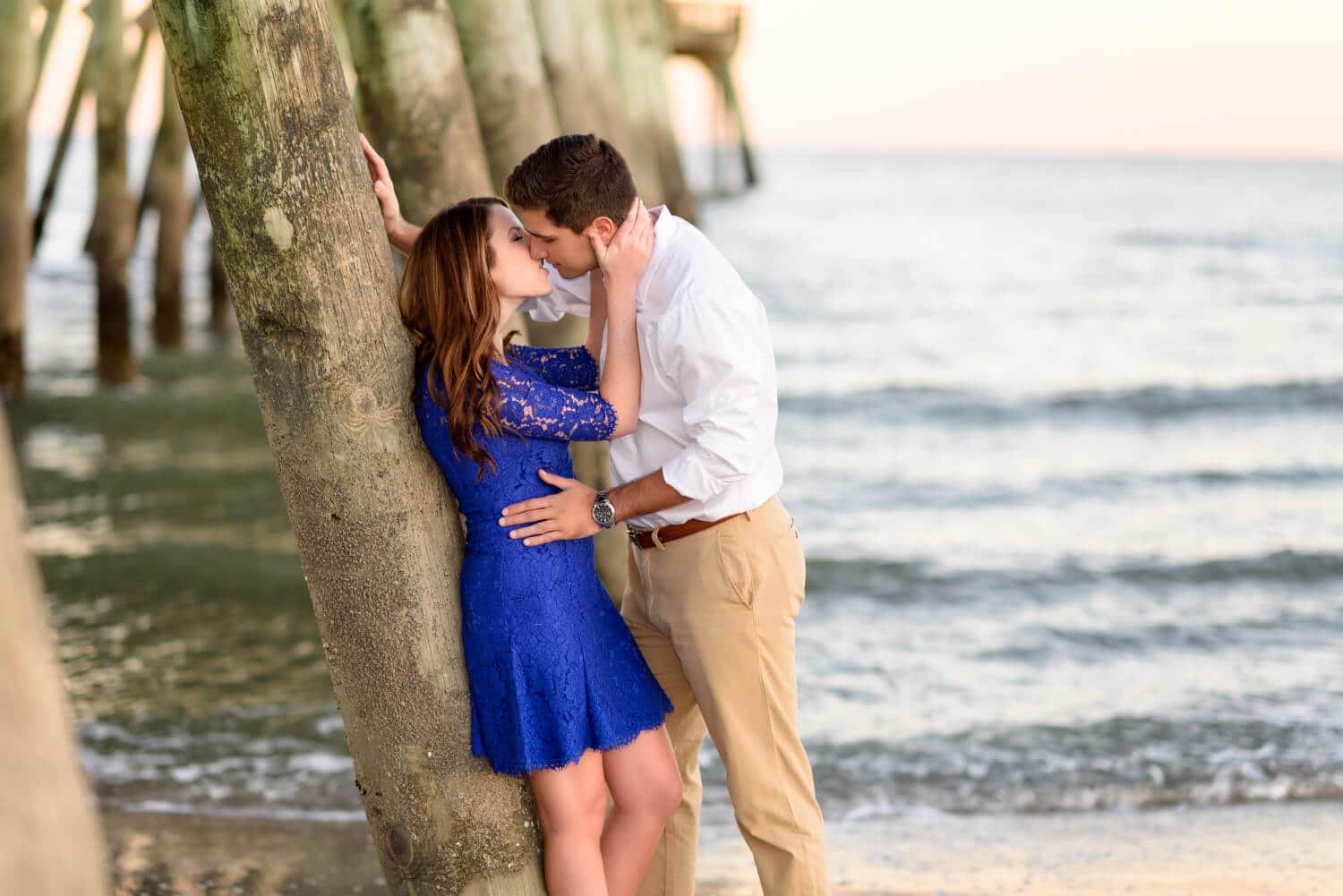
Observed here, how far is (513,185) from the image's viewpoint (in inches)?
113

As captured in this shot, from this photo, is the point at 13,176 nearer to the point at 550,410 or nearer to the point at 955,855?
the point at 955,855

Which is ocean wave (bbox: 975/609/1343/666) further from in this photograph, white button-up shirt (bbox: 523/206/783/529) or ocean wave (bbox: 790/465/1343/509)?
white button-up shirt (bbox: 523/206/783/529)

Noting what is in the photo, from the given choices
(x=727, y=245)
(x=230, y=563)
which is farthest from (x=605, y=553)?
(x=727, y=245)

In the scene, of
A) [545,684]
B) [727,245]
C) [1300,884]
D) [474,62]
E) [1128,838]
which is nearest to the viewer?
[545,684]

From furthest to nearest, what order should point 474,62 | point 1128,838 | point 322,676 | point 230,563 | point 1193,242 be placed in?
point 1193,242 < point 230,563 < point 322,676 < point 474,62 < point 1128,838

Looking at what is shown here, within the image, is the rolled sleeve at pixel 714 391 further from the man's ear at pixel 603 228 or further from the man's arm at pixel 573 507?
the man's ear at pixel 603 228

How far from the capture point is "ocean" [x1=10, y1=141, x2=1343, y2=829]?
5535 millimetres

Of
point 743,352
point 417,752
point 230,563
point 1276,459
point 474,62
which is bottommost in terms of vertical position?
point 1276,459

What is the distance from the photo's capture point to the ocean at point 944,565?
18.2 ft

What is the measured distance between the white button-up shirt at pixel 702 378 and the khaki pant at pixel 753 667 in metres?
0.09

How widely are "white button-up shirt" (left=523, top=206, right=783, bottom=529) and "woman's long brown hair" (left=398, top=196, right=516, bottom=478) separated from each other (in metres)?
0.37

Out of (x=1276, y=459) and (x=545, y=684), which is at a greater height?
(x=545, y=684)

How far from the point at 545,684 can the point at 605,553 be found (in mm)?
2743

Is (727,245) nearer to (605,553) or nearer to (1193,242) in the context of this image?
(1193,242)
